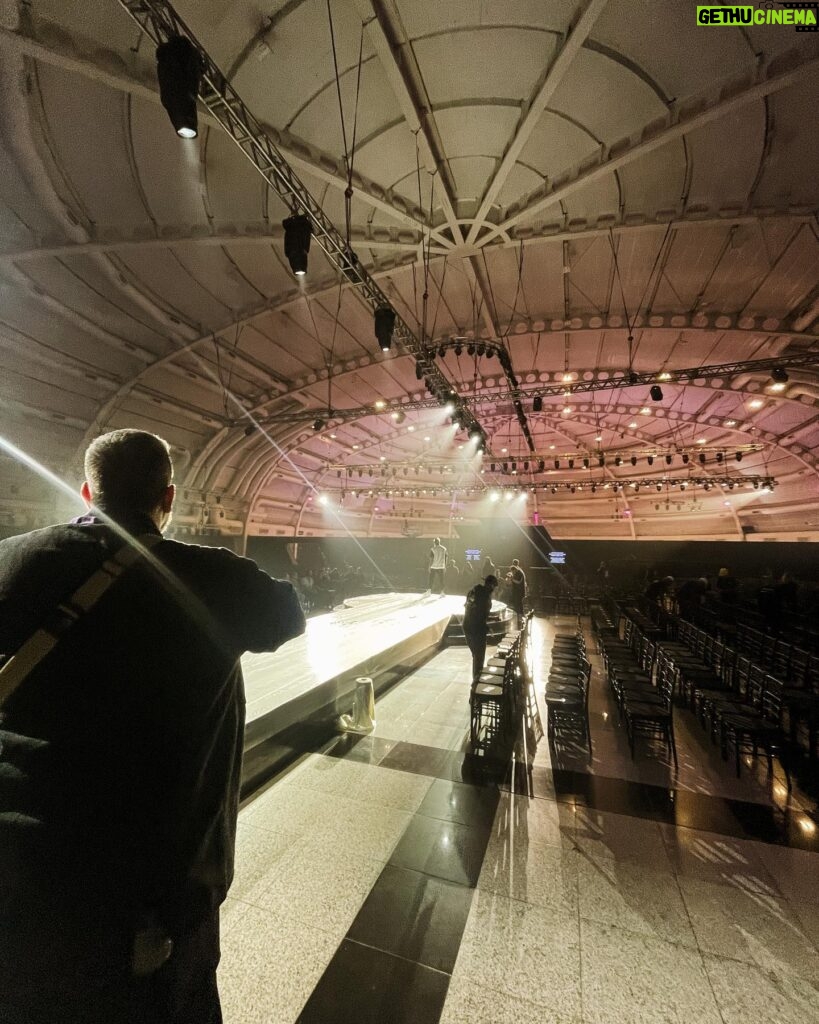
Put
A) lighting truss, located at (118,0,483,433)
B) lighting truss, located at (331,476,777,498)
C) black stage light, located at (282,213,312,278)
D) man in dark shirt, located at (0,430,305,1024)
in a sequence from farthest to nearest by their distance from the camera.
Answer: lighting truss, located at (331,476,777,498), black stage light, located at (282,213,312,278), lighting truss, located at (118,0,483,433), man in dark shirt, located at (0,430,305,1024)

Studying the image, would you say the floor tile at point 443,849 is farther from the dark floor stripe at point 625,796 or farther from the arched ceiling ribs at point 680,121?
the arched ceiling ribs at point 680,121

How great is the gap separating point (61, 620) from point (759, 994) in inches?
136

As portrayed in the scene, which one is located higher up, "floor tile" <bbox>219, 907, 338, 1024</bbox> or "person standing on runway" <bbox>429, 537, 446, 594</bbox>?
"person standing on runway" <bbox>429, 537, 446, 594</bbox>

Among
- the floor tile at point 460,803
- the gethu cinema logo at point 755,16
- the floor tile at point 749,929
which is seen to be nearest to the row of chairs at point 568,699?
the floor tile at point 460,803

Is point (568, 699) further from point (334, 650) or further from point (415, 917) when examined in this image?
point (334, 650)

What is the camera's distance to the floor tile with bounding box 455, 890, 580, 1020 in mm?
2004

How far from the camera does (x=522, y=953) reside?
7.18ft

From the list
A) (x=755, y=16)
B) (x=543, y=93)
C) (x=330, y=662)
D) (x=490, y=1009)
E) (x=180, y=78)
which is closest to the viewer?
(x=490, y=1009)

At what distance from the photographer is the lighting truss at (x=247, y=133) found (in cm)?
329

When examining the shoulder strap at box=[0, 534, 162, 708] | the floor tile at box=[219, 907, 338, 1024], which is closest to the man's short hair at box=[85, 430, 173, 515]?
the shoulder strap at box=[0, 534, 162, 708]

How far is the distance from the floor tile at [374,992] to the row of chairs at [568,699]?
2.64 m

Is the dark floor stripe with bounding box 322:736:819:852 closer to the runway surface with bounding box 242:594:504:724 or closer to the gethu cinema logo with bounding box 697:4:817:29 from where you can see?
the runway surface with bounding box 242:594:504:724

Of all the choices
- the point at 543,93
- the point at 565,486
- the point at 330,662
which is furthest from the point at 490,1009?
the point at 565,486

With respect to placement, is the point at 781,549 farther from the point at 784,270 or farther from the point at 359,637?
the point at 359,637
